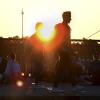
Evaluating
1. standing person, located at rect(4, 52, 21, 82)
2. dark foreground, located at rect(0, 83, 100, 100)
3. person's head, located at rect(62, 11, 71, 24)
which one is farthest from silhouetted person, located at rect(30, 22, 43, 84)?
dark foreground, located at rect(0, 83, 100, 100)

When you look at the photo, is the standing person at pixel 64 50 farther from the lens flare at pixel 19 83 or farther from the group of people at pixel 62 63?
the lens flare at pixel 19 83

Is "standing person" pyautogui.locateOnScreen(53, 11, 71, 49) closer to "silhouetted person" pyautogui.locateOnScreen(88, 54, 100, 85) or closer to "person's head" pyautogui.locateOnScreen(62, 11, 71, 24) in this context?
"person's head" pyautogui.locateOnScreen(62, 11, 71, 24)

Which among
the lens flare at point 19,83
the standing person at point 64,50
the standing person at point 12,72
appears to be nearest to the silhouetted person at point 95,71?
the standing person at point 64,50

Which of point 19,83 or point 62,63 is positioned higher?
point 62,63

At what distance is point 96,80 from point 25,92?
11.9ft

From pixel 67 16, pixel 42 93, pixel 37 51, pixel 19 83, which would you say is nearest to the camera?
pixel 42 93

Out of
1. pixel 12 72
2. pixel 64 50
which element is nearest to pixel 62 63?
pixel 64 50

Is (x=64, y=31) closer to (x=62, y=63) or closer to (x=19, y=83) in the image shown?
(x=62, y=63)

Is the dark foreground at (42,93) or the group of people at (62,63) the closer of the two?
the dark foreground at (42,93)

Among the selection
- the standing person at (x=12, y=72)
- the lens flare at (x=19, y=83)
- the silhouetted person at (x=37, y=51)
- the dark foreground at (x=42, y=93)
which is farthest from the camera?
the silhouetted person at (x=37, y=51)

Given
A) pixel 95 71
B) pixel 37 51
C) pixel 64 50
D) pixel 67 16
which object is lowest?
pixel 95 71

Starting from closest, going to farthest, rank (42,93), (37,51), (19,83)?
(42,93) < (19,83) < (37,51)

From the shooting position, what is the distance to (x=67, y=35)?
1392 centimetres

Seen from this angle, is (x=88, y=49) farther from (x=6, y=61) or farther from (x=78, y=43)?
(x=6, y=61)
